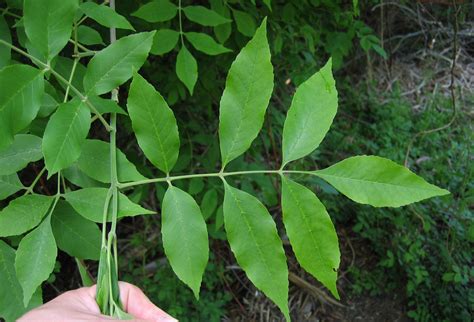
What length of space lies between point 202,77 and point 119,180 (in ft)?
3.27

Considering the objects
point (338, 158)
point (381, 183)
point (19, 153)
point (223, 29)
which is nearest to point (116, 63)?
point (19, 153)

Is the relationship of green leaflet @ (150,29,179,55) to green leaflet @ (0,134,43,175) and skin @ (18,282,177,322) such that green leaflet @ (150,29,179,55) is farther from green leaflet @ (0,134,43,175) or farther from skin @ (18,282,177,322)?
skin @ (18,282,177,322)

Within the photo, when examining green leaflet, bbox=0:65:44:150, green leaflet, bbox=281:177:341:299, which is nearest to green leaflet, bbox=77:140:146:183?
green leaflet, bbox=0:65:44:150

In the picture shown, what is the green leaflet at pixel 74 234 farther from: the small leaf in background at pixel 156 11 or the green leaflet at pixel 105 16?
the small leaf in background at pixel 156 11

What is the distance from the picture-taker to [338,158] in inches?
127

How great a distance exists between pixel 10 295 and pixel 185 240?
343mm

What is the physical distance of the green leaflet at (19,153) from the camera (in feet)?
2.68

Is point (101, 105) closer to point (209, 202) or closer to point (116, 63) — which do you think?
point (116, 63)

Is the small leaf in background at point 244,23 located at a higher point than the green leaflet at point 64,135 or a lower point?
lower

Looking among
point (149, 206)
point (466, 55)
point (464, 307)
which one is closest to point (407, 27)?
point (466, 55)

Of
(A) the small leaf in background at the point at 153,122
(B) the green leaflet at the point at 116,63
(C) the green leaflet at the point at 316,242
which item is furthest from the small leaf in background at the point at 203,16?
(C) the green leaflet at the point at 316,242

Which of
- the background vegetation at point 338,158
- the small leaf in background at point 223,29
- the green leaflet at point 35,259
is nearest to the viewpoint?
the green leaflet at point 35,259

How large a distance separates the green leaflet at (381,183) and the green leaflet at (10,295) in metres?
0.53

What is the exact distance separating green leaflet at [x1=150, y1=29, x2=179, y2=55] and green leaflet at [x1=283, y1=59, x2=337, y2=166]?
0.57 m
